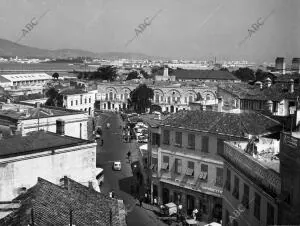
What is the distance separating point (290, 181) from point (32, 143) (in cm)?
1203

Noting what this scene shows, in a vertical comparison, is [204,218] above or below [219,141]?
below

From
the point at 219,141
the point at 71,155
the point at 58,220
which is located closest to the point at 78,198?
the point at 58,220

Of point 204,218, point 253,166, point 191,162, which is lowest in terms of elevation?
point 204,218

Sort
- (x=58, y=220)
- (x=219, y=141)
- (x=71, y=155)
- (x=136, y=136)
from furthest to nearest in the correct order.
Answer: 1. (x=136, y=136)
2. (x=219, y=141)
3. (x=71, y=155)
4. (x=58, y=220)

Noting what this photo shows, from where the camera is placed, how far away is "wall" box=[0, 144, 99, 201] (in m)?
17.5

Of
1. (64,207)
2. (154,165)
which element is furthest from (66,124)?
(64,207)

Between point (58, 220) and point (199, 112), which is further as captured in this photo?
point (199, 112)

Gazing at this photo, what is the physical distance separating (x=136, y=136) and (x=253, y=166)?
127 feet

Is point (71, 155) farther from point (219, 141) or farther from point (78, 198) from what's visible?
point (219, 141)

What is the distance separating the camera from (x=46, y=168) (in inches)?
740

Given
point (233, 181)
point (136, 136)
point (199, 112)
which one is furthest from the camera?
point (136, 136)

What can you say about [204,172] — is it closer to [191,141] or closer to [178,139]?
[191,141]

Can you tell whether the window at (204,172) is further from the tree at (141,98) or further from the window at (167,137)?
the tree at (141,98)

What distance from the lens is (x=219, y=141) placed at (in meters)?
26.3
